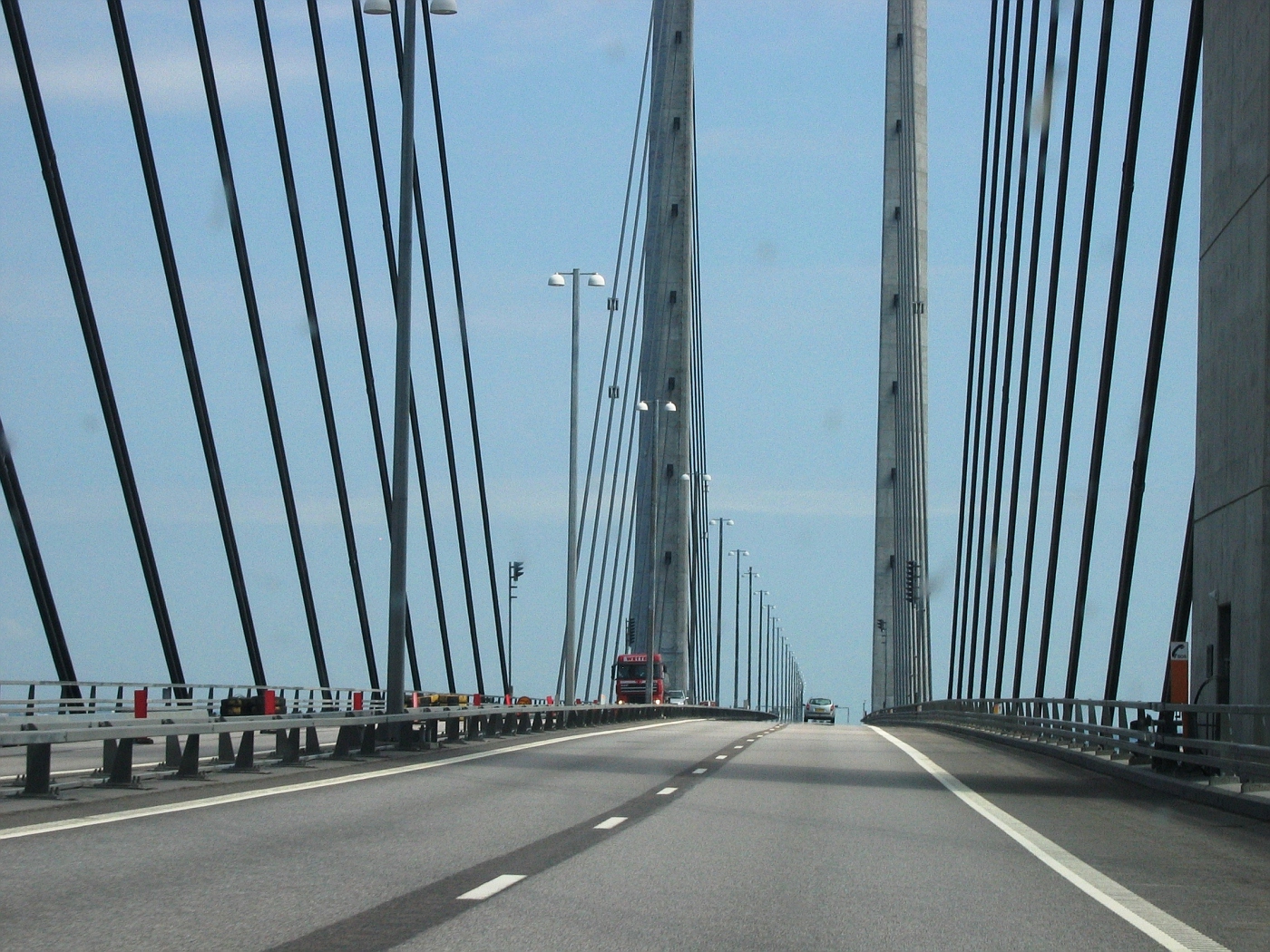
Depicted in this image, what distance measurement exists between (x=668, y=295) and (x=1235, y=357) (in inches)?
1829

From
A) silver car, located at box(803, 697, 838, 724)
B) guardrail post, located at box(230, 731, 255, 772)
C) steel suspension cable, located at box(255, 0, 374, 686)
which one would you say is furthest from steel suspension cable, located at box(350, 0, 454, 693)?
silver car, located at box(803, 697, 838, 724)

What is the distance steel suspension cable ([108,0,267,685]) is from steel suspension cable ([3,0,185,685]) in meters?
3.05

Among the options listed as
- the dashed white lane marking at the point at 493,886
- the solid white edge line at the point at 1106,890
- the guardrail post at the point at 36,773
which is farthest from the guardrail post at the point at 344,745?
the dashed white lane marking at the point at 493,886

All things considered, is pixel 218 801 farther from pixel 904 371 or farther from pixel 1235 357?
pixel 904 371

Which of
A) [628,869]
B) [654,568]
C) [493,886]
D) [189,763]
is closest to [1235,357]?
[189,763]

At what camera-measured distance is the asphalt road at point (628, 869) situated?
776 cm

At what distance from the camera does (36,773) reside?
1410 cm

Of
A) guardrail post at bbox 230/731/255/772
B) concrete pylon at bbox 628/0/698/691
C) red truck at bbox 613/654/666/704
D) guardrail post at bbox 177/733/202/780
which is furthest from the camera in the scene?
red truck at bbox 613/654/666/704

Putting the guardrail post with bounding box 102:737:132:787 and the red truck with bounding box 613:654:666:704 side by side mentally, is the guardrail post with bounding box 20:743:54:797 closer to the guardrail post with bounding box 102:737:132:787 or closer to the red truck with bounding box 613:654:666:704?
the guardrail post with bounding box 102:737:132:787

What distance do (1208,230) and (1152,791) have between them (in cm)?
714

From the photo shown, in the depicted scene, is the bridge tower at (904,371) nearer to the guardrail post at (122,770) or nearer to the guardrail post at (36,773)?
the guardrail post at (122,770)

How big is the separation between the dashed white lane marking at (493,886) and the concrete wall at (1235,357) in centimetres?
1084

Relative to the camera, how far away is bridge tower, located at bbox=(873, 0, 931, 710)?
236 ft

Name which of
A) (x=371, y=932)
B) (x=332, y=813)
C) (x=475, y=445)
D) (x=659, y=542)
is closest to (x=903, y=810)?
(x=332, y=813)
